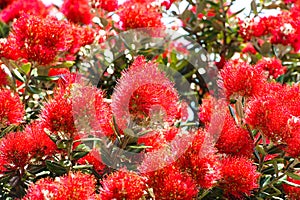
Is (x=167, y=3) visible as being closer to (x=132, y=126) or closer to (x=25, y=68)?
(x=25, y=68)

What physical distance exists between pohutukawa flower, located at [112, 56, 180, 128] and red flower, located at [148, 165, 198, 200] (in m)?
0.15

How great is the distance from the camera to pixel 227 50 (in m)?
2.85

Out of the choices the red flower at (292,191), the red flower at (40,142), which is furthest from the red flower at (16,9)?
the red flower at (292,191)

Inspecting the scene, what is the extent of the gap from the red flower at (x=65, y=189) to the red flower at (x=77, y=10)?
1.33m

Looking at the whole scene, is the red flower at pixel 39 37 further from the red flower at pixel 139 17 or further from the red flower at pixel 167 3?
the red flower at pixel 167 3

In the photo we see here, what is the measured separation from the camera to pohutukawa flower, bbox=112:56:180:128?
1.52 m

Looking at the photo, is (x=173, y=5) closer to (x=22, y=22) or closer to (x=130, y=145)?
(x=22, y=22)

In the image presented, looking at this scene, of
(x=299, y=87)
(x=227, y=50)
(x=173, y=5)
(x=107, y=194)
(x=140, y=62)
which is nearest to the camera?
→ (x=107, y=194)

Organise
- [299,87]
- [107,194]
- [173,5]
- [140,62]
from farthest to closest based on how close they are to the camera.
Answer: [173,5] → [299,87] → [140,62] → [107,194]

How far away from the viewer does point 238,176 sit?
1.61m

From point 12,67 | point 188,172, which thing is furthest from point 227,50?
point 188,172

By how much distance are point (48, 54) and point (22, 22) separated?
0.13 meters

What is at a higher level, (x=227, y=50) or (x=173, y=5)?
(x=173, y=5)

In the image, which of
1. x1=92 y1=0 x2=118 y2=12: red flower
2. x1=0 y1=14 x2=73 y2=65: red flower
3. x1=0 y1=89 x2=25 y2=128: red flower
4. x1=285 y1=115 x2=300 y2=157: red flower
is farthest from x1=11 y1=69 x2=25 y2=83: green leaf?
x1=285 y1=115 x2=300 y2=157: red flower
